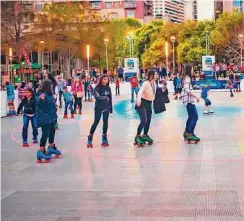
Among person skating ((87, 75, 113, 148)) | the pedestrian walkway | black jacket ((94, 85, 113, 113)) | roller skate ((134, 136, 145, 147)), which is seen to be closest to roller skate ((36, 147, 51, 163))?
the pedestrian walkway

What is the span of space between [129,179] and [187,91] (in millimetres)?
4126

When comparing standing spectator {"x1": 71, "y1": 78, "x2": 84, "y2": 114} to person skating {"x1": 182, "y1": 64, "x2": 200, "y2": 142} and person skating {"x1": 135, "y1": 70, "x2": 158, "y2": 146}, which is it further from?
person skating {"x1": 135, "y1": 70, "x2": 158, "y2": 146}

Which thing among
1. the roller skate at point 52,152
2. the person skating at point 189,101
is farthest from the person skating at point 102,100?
the person skating at point 189,101

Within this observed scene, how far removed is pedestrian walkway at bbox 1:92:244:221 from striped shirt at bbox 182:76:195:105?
949 millimetres

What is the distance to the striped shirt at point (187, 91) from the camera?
41.1 ft

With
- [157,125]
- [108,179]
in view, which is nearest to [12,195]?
[108,179]

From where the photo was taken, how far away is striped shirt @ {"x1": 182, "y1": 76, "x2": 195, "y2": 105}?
41.1ft

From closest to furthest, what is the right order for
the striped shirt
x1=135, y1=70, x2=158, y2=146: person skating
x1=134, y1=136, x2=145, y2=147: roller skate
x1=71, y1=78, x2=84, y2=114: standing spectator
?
1. x1=135, y1=70, x2=158, y2=146: person skating
2. x1=134, y1=136, x2=145, y2=147: roller skate
3. the striped shirt
4. x1=71, y1=78, x2=84, y2=114: standing spectator

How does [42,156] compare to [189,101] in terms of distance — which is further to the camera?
[189,101]

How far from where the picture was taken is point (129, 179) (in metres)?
8.87

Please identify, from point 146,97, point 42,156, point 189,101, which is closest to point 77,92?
point 189,101

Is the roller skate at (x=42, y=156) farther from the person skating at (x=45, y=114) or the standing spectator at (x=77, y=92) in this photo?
the standing spectator at (x=77, y=92)

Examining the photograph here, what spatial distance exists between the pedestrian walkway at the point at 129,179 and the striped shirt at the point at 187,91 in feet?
Result: 3.11

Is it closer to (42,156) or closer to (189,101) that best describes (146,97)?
(189,101)
